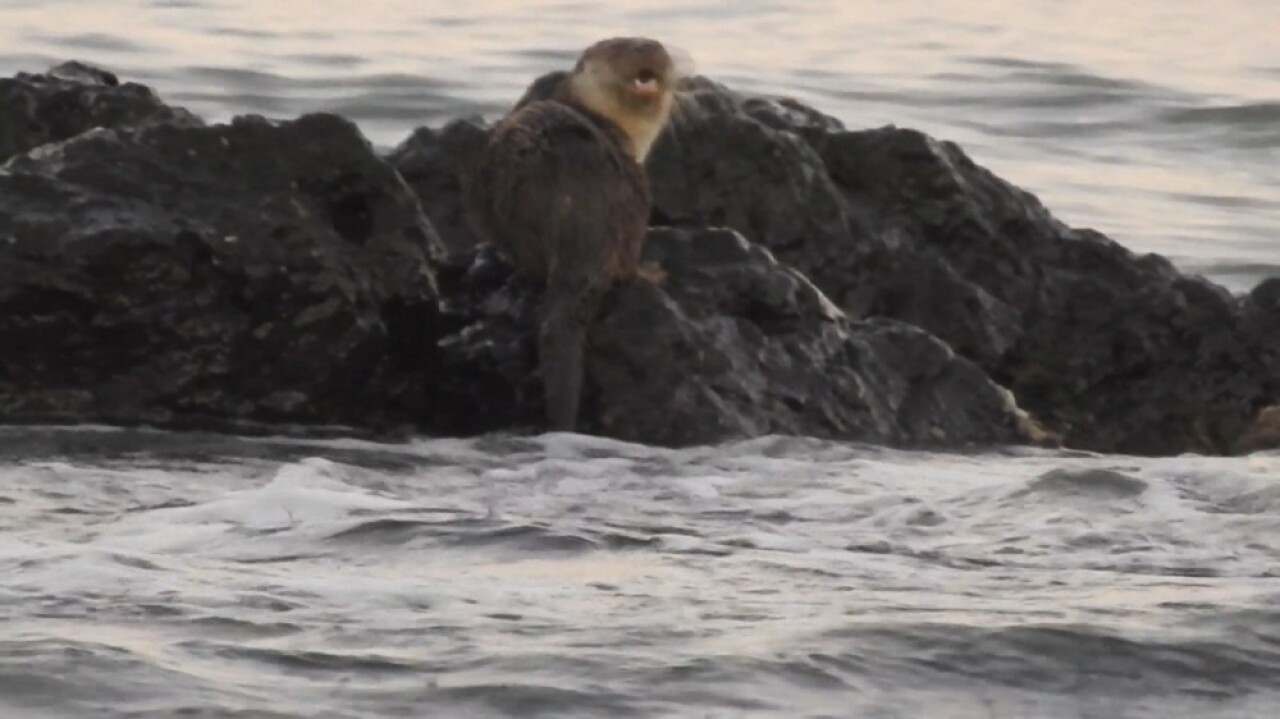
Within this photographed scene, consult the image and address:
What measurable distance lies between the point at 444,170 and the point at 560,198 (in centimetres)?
90

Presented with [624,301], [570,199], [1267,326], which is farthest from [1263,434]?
[570,199]

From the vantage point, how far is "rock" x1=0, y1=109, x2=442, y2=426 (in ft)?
21.9

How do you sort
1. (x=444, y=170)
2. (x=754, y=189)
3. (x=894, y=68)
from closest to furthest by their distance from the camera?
(x=754, y=189) < (x=444, y=170) < (x=894, y=68)

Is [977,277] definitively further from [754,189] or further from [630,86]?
[630,86]

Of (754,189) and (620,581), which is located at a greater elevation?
(754,189)

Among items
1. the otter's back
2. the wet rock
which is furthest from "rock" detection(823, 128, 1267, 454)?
the otter's back

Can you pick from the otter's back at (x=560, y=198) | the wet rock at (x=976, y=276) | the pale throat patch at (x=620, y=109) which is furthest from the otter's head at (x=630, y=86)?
the otter's back at (x=560, y=198)

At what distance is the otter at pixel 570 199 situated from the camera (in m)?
6.82

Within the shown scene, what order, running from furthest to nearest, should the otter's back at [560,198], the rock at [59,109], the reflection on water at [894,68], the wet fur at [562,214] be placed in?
the reflection on water at [894,68]
the rock at [59,109]
the otter's back at [560,198]
the wet fur at [562,214]

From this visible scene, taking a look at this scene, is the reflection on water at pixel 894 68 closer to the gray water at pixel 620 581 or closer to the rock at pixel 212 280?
the rock at pixel 212 280

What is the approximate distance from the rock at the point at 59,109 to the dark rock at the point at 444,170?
807 millimetres

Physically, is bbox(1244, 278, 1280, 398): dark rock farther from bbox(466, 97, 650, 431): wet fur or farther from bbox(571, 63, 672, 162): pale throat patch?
bbox(466, 97, 650, 431): wet fur

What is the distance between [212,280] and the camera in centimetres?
677

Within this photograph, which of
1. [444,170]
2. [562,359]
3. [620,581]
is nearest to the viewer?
[620,581]
